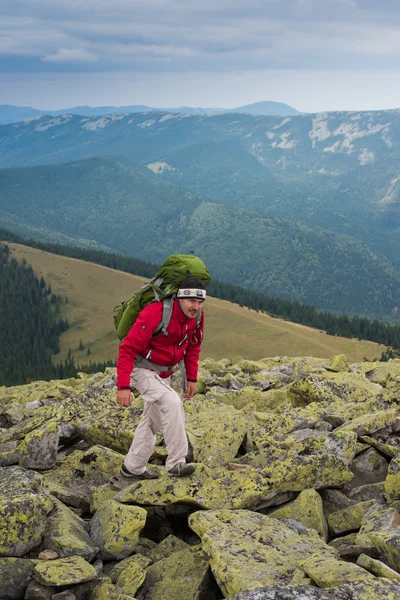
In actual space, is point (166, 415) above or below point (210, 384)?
above

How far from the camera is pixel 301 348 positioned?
172125mm

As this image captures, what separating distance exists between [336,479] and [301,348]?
16277 centimetres

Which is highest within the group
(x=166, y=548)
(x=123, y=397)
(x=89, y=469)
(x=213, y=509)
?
(x=123, y=397)

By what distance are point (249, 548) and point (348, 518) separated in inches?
109

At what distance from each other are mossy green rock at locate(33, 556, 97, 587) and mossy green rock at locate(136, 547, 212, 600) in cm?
103

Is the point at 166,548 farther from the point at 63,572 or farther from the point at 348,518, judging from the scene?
the point at 348,518

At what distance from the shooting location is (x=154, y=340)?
39.1 feet

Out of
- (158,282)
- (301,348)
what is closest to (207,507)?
(158,282)

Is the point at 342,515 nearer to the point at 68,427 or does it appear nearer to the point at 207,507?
the point at 207,507

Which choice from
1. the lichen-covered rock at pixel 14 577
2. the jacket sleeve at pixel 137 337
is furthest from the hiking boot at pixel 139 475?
the lichen-covered rock at pixel 14 577

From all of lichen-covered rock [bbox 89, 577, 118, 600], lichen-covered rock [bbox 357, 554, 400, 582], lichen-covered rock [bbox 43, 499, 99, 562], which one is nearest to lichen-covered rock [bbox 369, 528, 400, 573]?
lichen-covered rock [bbox 357, 554, 400, 582]

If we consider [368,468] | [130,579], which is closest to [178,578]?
[130,579]

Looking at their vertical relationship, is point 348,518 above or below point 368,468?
below

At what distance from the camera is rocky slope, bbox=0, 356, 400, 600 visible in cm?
852
